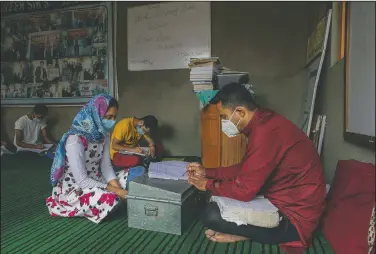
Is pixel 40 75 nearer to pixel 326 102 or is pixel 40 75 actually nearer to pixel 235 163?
pixel 235 163

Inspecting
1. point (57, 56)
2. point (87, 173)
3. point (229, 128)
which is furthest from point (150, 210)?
point (57, 56)

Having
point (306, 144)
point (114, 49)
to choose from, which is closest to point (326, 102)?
point (306, 144)

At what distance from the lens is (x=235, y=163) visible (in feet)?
2.85

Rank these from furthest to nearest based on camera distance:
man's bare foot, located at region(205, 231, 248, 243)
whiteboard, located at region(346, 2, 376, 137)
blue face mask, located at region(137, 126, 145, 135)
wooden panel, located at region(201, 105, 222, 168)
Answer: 1. man's bare foot, located at region(205, 231, 248, 243)
2. wooden panel, located at region(201, 105, 222, 168)
3. blue face mask, located at region(137, 126, 145, 135)
4. whiteboard, located at region(346, 2, 376, 137)

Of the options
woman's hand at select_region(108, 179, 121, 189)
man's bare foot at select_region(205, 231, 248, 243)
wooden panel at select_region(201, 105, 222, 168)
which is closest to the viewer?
wooden panel at select_region(201, 105, 222, 168)

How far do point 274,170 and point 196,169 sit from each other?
21 centimetres

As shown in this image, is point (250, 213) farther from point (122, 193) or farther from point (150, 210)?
point (122, 193)

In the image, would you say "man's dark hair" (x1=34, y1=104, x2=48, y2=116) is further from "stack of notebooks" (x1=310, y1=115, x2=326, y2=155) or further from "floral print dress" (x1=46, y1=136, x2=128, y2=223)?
"stack of notebooks" (x1=310, y1=115, x2=326, y2=155)

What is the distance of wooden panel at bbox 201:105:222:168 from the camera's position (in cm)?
76

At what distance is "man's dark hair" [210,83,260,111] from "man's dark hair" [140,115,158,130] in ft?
0.51

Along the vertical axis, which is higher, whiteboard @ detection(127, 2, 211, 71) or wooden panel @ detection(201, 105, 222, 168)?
whiteboard @ detection(127, 2, 211, 71)

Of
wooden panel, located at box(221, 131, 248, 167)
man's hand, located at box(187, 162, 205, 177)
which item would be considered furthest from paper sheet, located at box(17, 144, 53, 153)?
wooden panel, located at box(221, 131, 248, 167)

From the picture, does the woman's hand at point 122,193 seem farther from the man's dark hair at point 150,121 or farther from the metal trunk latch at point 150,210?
the man's dark hair at point 150,121

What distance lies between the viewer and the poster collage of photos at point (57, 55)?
25.1 inches
